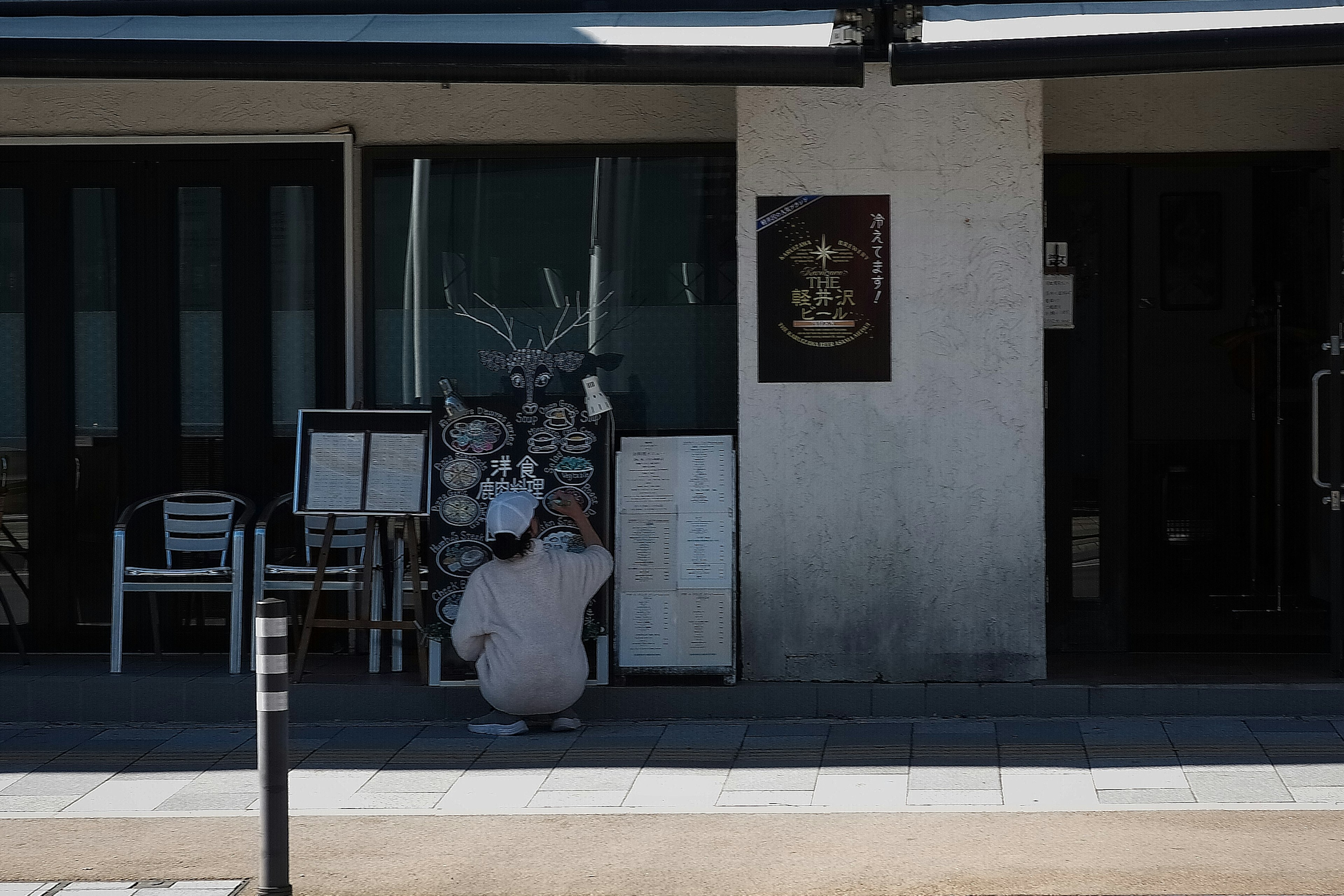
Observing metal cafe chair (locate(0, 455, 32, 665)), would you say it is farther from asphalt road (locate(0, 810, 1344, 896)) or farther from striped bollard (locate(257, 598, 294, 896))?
striped bollard (locate(257, 598, 294, 896))

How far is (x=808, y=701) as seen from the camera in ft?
26.1

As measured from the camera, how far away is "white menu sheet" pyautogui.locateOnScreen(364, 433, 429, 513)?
27.2 ft

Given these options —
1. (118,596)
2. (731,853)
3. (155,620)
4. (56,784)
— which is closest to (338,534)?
(155,620)

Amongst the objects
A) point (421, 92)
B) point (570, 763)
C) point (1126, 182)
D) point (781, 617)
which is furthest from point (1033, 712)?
point (421, 92)

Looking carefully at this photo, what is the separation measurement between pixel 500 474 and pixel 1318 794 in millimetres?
3934

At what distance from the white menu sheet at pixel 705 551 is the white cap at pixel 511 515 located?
1.02m

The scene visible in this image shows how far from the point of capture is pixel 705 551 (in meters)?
8.14

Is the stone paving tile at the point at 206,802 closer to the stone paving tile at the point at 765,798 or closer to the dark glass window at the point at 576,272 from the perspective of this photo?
the stone paving tile at the point at 765,798

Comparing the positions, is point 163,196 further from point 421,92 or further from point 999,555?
point 999,555

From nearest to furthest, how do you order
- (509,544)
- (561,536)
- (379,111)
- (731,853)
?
1. (731,853)
2. (509,544)
3. (561,536)
4. (379,111)

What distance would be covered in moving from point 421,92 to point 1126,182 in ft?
12.5

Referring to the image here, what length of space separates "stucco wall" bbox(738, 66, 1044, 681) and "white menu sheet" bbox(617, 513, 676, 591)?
368 millimetres

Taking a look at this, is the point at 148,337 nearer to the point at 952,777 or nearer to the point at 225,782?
the point at 225,782

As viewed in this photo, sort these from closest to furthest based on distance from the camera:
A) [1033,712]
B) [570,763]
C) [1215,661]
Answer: [570,763] < [1033,712] < [1215,661]
